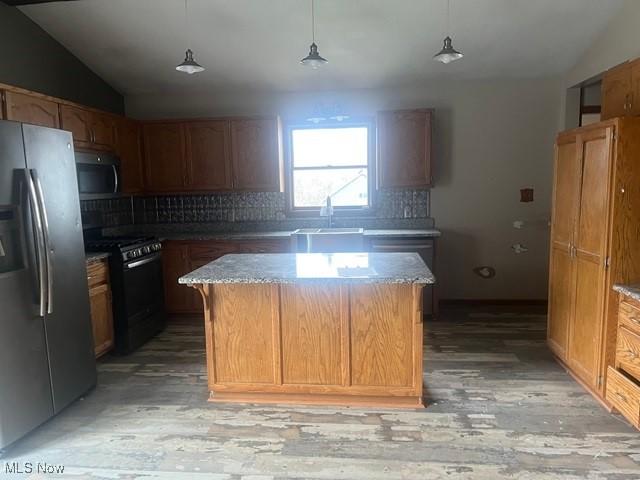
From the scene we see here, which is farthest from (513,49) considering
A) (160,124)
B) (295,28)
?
(160,124)

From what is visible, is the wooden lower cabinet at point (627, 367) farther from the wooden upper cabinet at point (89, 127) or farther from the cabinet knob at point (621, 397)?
the wooden upper cabinet at point (89, 127)

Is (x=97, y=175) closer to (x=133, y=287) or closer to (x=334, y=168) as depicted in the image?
(x=133, y=287)

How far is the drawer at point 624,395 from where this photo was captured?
236cm

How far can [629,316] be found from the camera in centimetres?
248

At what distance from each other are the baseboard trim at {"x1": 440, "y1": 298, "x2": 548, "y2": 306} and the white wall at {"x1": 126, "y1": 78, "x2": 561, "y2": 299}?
0.04 meters

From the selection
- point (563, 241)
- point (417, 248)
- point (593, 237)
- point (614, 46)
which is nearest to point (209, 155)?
point (417, 248)

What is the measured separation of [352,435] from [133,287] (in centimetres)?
231

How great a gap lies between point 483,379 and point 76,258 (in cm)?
283

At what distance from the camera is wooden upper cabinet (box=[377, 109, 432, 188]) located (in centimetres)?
453

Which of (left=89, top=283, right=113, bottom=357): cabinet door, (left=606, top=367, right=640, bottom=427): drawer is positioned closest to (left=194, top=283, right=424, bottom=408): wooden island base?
(left=606, top=367, right=640, bottom=427): drawer

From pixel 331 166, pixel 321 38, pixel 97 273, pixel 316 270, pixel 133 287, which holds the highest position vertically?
pixel 321 38

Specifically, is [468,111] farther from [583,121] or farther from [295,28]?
[295,28]

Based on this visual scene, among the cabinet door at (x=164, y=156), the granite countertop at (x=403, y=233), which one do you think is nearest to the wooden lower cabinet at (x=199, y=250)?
the cabinet door at (x=164, y=156)

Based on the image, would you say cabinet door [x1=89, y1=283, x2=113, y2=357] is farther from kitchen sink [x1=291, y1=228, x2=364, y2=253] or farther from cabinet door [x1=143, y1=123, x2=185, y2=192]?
kitchen sink [x1=291, y1=228, x2=364, y2=253]
